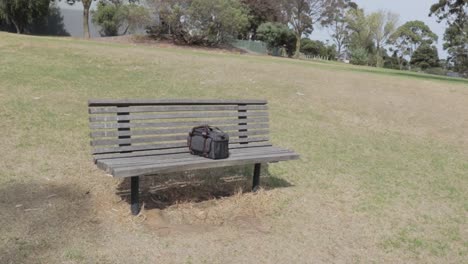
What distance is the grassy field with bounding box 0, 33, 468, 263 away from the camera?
3.82m

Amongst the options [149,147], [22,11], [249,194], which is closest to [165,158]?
[149,147]

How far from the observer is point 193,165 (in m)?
4.22

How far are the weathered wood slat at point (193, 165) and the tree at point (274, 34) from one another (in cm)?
3839

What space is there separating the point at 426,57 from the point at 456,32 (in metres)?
11.9

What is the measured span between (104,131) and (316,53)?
5497cm

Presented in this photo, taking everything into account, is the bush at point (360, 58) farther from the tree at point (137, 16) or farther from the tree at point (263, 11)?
the tree at point (137, 16)

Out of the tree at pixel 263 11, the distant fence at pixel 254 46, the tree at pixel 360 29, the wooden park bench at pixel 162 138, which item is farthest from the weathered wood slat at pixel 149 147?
the tree at pixel 360 29

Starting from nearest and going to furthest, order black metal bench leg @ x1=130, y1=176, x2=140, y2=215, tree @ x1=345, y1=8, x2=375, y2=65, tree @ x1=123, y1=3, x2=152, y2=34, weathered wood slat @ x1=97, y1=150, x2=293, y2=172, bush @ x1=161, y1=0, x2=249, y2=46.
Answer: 1. weathered wood slat @ x1=97, y1=150, x2=293, y2=172
2. black metal bench leg @ x1=130, y1=176, x2=140, y2=215
3. bush @ x1=161, y1=0, x2=249, y2=46
4. tree @ x1=123, y1=3, x2=152, y2=34
5. tree @ x1=345, y1=8, x2=375, y2=65

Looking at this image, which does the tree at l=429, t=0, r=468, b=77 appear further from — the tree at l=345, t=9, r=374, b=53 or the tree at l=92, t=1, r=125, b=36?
the tree at l=92, t=1, r=125, b=36

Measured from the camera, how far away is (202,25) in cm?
3119

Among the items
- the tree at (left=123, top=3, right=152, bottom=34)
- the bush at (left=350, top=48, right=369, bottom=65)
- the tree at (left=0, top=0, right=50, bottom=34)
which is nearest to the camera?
the tree at (left=0, top=0, right=50, bottom=34)

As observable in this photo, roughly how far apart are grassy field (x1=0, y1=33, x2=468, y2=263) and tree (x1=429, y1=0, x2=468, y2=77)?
31.8 meters

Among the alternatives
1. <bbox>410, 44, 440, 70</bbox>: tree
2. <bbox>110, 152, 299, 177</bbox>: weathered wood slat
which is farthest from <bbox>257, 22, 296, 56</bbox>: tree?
<bbox>110, 152, 299, 177</bbox>: weathered wood slat

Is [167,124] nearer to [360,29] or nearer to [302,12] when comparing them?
[302,12]
